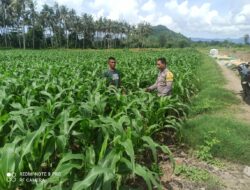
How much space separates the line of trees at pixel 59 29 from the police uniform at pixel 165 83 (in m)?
46.9

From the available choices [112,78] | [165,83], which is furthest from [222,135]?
[112,78]

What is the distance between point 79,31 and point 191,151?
6961cm

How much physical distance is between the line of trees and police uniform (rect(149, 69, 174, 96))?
46930mm

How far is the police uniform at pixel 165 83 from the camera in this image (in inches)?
222

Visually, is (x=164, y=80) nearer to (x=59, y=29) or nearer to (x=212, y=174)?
(x=212, y=174)

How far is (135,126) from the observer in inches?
130

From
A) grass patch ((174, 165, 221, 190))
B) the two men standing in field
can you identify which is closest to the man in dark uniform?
the two men standing in field

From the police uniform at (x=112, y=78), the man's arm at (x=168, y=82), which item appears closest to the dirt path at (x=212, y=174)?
the man's arm at (x=168, y=82)

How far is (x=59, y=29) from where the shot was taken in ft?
219

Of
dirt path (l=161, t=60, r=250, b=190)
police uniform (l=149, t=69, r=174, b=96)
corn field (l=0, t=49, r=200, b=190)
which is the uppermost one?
police uniform (l=149, t=69, r=174, b=96)

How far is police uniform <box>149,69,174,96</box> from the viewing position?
563 cm

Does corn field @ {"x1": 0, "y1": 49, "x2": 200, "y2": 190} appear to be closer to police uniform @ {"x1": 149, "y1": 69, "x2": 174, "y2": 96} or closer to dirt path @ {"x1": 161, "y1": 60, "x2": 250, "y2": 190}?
dirt path @ {"x1": 161, "y1": 60, "x2": 250, "y2": 190}

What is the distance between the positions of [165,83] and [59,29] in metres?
64.6

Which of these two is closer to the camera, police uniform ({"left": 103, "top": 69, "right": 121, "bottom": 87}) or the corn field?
the corn field
